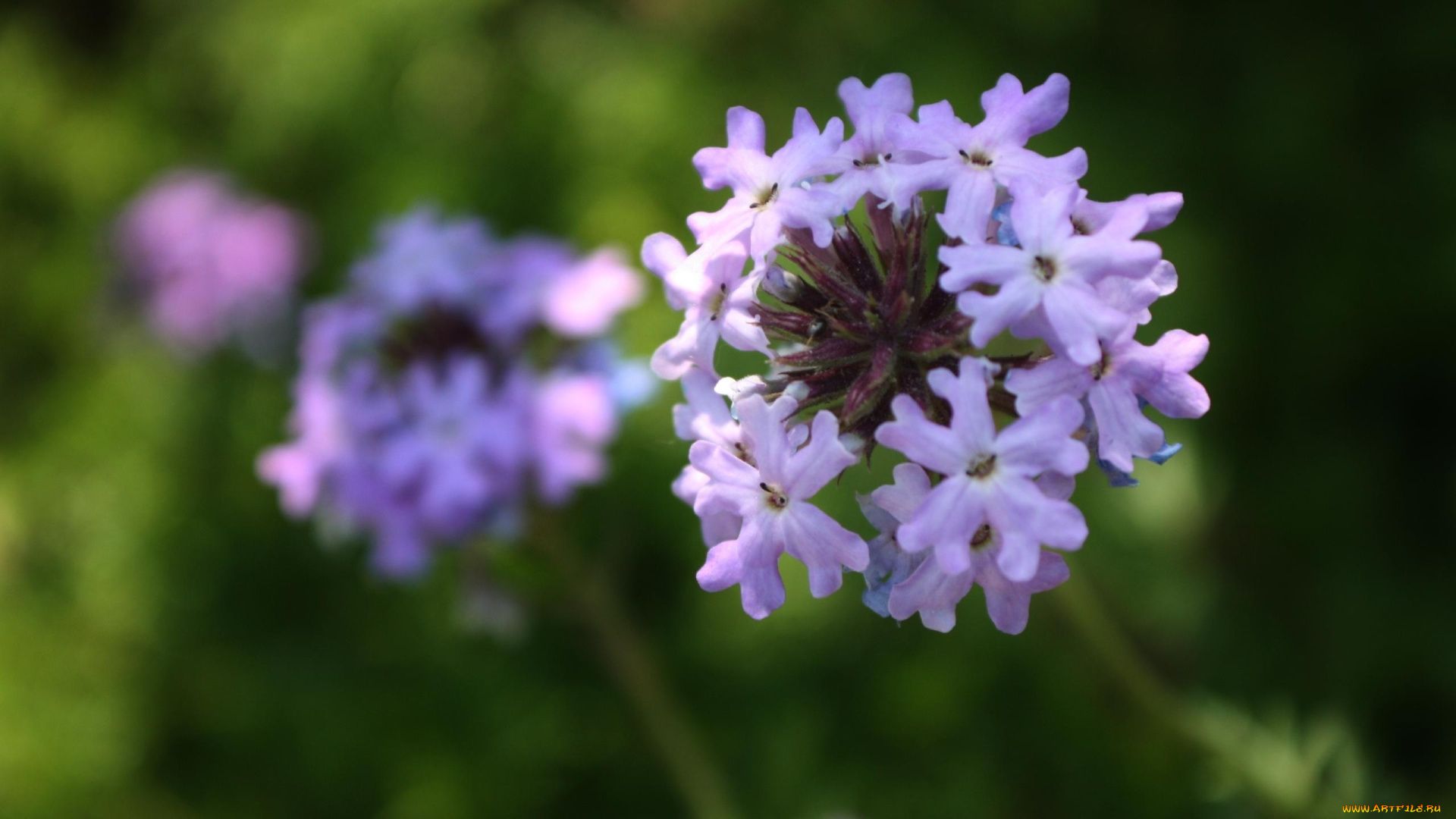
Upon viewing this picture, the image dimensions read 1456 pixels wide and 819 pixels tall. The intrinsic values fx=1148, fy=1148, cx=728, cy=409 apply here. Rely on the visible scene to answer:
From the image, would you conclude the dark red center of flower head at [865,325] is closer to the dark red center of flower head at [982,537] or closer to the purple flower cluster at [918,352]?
the purple flower cluster at [918,352]

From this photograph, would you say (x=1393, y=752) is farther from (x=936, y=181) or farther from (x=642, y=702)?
(x=936, y=181)

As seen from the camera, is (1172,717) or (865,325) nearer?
(865,325)

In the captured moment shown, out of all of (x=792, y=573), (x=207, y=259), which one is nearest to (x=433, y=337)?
(x=792, y=573)

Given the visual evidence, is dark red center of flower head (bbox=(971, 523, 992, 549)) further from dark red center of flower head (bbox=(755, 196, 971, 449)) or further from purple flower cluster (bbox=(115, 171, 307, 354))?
purple flower cluster (bbox=(115, 171, 307, 354))

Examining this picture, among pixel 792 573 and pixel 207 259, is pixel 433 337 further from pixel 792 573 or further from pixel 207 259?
pixel 207 259

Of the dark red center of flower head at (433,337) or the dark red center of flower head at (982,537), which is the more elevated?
the dark red center of flower head at (433,337)

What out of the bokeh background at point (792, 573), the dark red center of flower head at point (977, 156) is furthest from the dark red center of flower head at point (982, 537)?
the bokeh background at point (792, 573)
